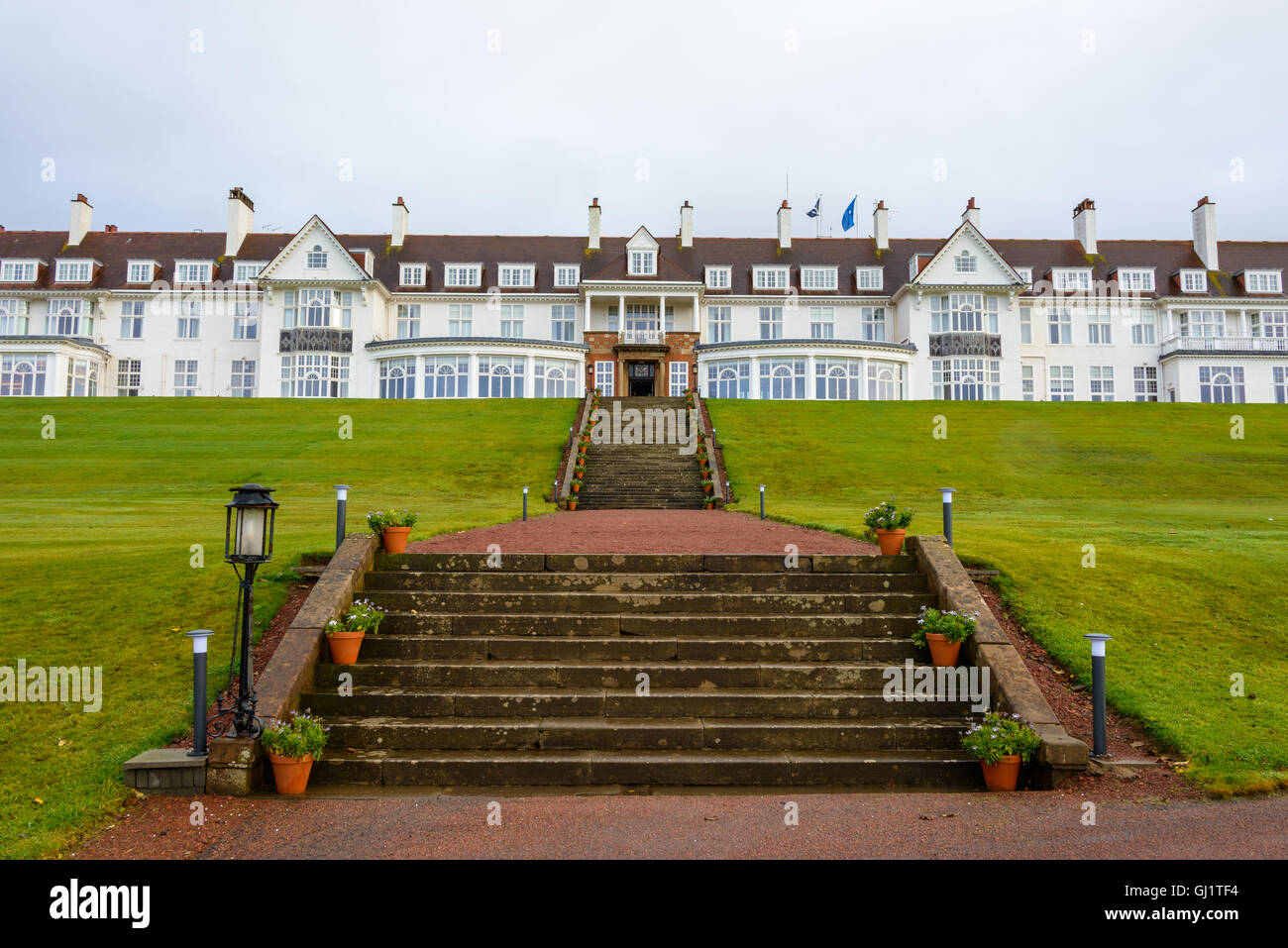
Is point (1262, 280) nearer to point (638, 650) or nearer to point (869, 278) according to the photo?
point (869, 278)

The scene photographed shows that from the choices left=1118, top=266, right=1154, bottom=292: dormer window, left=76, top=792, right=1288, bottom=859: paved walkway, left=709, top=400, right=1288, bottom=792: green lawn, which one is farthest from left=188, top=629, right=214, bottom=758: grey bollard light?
left=1118, top=266, right=1154, bottom=292: dormer window

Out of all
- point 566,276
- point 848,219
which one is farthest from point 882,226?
point 566,276

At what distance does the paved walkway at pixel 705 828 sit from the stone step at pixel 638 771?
Result: 1.29 ft

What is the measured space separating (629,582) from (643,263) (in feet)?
140

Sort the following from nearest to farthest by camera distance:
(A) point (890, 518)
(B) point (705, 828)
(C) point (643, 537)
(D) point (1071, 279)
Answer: (B) point (705, 828) < (A) point (890, 518) < (C) point (643, 537) < (D) point (1071, 279)

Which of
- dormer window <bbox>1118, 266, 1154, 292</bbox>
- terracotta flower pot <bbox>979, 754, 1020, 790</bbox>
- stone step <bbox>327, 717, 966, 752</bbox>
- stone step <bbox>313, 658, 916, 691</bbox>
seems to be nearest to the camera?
terracotta flower pot <bbox>979, 754, 1020, 790</bbox>

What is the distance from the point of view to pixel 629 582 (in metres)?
9.97

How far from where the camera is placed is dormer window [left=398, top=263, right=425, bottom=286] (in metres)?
53.0

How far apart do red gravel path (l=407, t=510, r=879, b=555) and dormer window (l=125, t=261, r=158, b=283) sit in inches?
1743

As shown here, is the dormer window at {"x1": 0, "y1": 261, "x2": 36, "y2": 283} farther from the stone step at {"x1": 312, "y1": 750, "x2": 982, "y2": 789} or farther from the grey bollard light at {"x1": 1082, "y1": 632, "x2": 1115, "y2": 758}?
the grey bollard light at {"x1": 1082, "y1": 632, "x2": 1115, "y2": 758}

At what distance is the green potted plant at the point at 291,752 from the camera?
6.89m

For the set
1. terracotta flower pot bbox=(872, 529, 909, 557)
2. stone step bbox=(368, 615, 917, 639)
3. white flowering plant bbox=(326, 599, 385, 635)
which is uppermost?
terracotta flower pot bbox=(872, 529, 909, 557)

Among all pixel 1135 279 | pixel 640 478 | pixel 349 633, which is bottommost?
pixel 349 633
